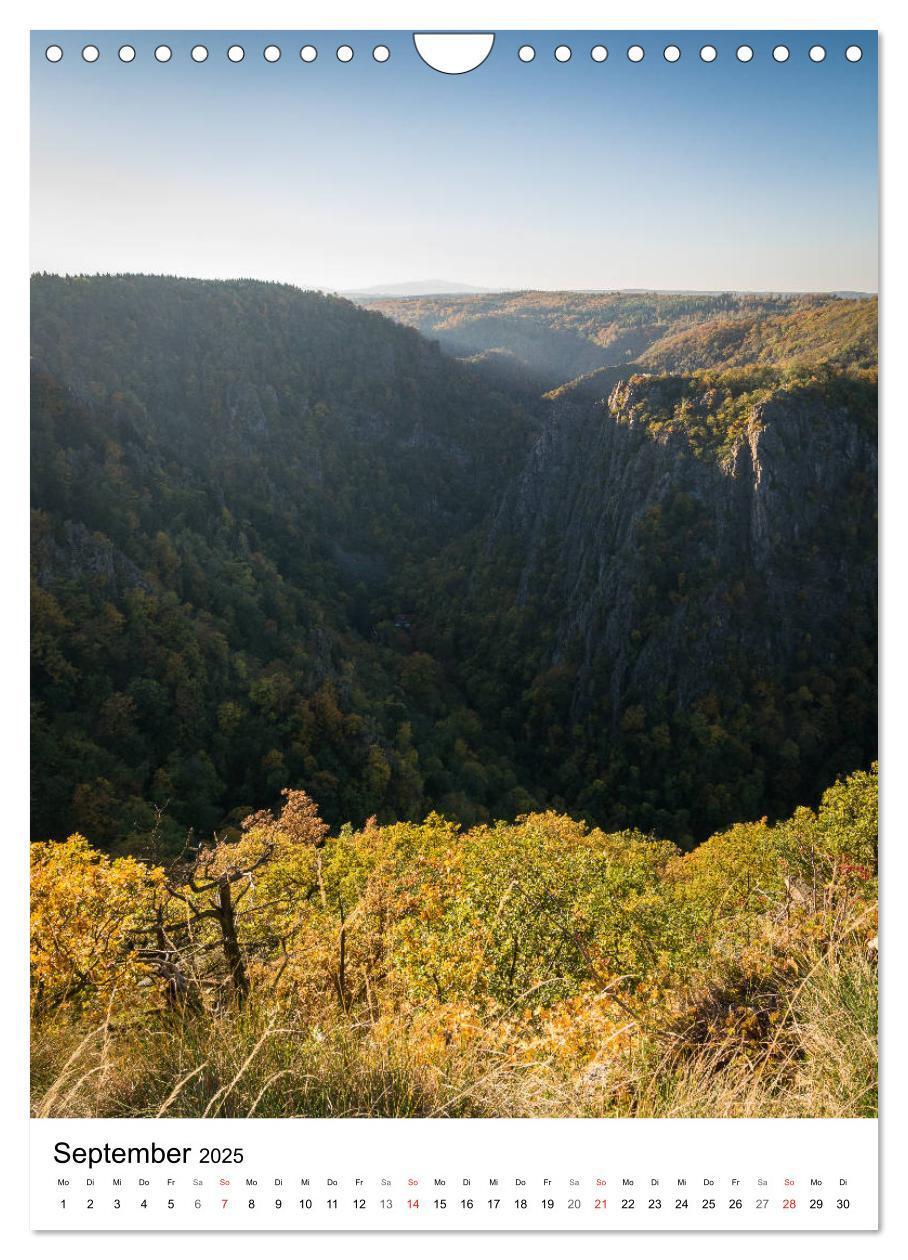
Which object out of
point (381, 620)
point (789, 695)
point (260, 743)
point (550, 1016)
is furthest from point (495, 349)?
point (550, 1016)

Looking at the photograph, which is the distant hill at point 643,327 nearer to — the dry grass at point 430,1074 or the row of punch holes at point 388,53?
the row of punch holes at point 388,53

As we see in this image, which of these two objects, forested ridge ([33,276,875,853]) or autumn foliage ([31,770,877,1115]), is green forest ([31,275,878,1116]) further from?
forested ridge ([33,276,875,853])

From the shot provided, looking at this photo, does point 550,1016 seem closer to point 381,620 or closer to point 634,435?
point 381,620

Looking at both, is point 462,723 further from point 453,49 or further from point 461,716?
point 453,49

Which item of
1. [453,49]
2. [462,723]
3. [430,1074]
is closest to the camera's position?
[430,1074]

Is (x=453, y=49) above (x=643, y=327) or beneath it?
beneath

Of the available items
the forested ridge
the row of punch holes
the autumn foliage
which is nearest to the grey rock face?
the forested ridge

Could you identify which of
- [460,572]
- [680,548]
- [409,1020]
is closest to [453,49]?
[409,1020]
